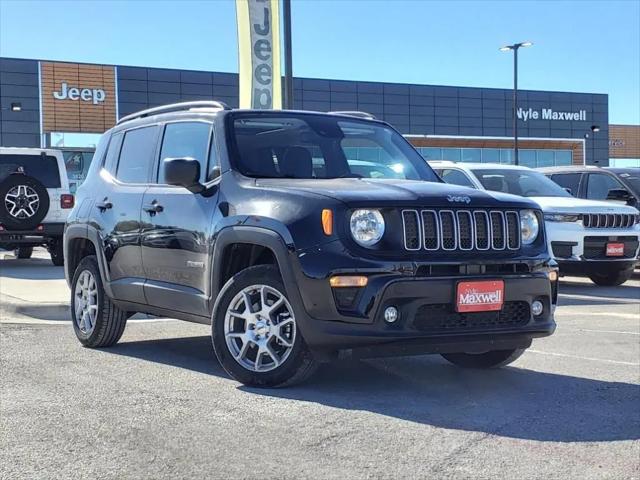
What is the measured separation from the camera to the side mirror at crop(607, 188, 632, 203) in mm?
12984

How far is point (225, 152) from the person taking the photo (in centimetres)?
585

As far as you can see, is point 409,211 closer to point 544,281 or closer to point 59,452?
point 544,281

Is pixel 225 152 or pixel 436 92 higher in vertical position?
pixel 436 92

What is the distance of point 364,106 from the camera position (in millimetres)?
51438

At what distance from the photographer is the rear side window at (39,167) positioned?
50.3ft

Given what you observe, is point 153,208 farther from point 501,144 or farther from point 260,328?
point 501,144

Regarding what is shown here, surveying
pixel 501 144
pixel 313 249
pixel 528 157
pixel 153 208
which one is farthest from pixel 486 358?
pixel 528 157

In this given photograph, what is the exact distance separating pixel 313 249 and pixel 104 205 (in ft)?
9.04

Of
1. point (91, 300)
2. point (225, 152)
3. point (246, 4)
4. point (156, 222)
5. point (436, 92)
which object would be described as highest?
point (436, 92)

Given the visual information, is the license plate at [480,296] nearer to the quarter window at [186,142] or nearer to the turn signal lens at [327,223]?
the turn signal lens at [327,223]

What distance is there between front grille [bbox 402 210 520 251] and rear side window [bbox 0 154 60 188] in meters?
12.0

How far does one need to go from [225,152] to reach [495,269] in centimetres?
204

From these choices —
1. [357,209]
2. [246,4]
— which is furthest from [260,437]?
[246,4]

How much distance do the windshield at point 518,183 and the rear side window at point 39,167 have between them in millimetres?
8055
